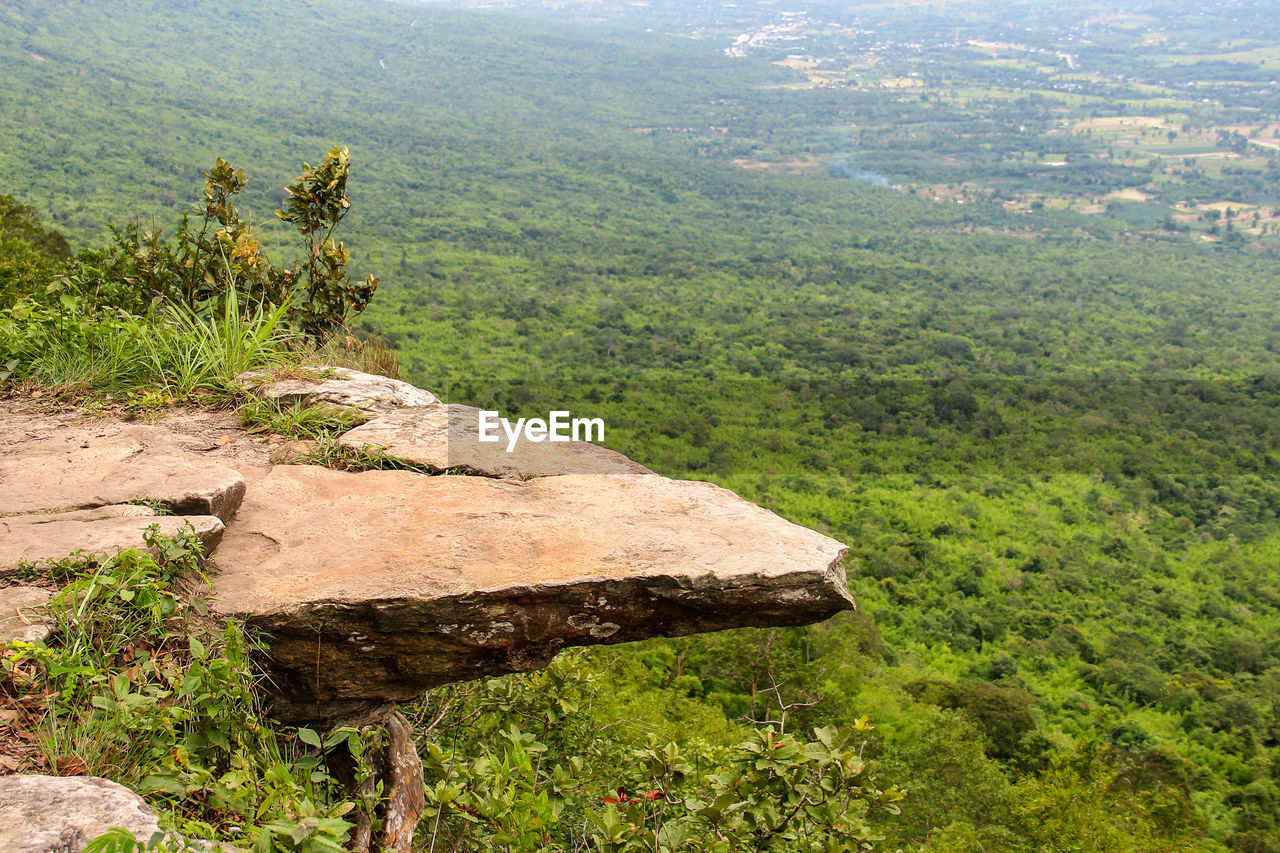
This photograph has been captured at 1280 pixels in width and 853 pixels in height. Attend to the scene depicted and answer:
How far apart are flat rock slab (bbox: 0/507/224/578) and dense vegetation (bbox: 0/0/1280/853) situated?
3.37 ft

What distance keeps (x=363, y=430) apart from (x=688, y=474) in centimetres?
3297

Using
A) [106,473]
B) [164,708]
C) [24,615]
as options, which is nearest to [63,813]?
[164,708]

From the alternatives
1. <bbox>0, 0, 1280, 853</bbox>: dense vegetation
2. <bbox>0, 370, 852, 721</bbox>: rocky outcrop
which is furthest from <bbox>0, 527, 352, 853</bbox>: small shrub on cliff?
<bbox>0, 0, 1280, 853</bbox>: dense vegetation


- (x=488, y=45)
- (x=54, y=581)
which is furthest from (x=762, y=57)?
(x=54, y=581)

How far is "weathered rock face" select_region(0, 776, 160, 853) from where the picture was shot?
1715mm

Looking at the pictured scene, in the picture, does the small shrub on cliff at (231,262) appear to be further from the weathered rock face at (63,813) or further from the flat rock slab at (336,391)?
the weathered rock face at (63,813)

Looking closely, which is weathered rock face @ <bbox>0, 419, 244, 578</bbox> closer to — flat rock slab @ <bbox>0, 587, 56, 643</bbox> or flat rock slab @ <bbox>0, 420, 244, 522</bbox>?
flat rock slab @ <bbox>0, 420, 244, 522</bbox>

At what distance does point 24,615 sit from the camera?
2.28 meters

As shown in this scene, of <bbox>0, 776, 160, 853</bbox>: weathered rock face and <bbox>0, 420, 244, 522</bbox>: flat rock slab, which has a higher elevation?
<bbox>0, 420, 244, 522</bbox>: flat rock slab

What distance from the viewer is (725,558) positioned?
291cm

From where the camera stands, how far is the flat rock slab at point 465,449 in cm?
373

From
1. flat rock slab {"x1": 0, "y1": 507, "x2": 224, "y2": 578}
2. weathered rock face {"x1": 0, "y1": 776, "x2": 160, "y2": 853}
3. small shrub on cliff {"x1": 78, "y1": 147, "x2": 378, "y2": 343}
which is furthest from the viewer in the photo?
small shrub on cliff {"x1": 78, "y1": 147, "x2": 378, "y2": 343}

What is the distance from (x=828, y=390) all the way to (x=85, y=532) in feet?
161

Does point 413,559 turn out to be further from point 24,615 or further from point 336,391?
point 336,391
